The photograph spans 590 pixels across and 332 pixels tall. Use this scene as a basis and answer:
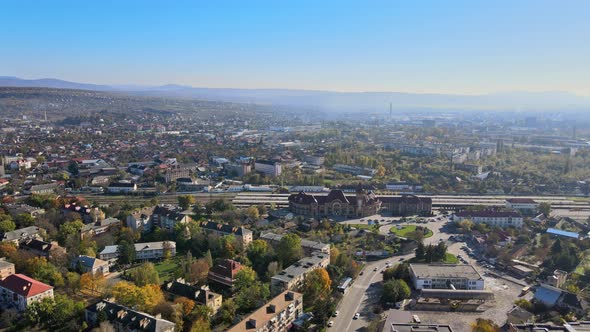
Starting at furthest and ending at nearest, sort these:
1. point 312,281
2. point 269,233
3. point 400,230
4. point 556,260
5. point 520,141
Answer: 1. point 520,141
2. point 400,230
3. point 269,233
4. point 556,260
5. point 312,281

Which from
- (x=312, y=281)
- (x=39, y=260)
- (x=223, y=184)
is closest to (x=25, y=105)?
(x=223, y=184)

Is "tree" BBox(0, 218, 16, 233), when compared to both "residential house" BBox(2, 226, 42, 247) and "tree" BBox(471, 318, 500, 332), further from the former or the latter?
"tree" BBox(471, 318, 500, 332)

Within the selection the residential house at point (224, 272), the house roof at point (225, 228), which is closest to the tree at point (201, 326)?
the residential house at point (224, 272)

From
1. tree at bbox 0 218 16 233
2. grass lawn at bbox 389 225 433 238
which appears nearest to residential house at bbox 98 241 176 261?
tree at bbox 0 218 16 233

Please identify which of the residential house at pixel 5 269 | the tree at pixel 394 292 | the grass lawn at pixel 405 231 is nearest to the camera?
the tree at pixel 394 292

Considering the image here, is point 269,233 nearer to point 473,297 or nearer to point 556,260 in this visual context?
point 473,297

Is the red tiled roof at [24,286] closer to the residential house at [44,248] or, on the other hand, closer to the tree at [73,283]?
the tree at [73,283]
